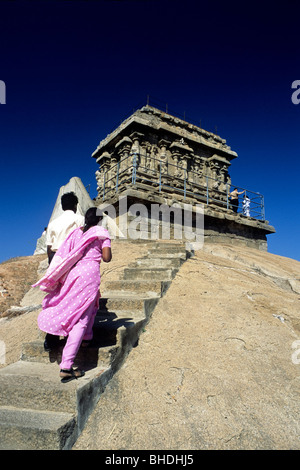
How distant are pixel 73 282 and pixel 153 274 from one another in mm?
2250

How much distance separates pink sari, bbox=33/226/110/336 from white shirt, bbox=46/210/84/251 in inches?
12.9

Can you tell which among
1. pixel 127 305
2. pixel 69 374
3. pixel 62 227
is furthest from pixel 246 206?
pixel 69 374

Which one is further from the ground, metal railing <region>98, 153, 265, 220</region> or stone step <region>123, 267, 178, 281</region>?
metal railing <region>98, 153, 265, 220</region>

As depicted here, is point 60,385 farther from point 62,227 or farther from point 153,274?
point 153,274

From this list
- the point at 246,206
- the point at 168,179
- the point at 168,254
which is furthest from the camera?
A: the point at 246,206

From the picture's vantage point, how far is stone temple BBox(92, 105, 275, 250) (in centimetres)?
993

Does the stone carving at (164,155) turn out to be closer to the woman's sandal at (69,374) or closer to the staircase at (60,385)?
the staircase at (60,385)

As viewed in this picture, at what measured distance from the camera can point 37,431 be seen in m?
1.82

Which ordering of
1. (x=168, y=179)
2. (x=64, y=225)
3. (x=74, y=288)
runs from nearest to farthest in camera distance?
(x=74, y=288) → (x=64, y=225) → (x=168, y=179)

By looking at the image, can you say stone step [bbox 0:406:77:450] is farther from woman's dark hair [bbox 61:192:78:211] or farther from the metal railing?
the metal railing

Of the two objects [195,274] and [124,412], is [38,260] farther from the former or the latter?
[124,412]

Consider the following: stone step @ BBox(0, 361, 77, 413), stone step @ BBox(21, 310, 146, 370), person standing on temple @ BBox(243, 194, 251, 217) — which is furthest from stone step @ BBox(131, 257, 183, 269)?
person standing on temple @ BBox(243, 194, 251, 217)
